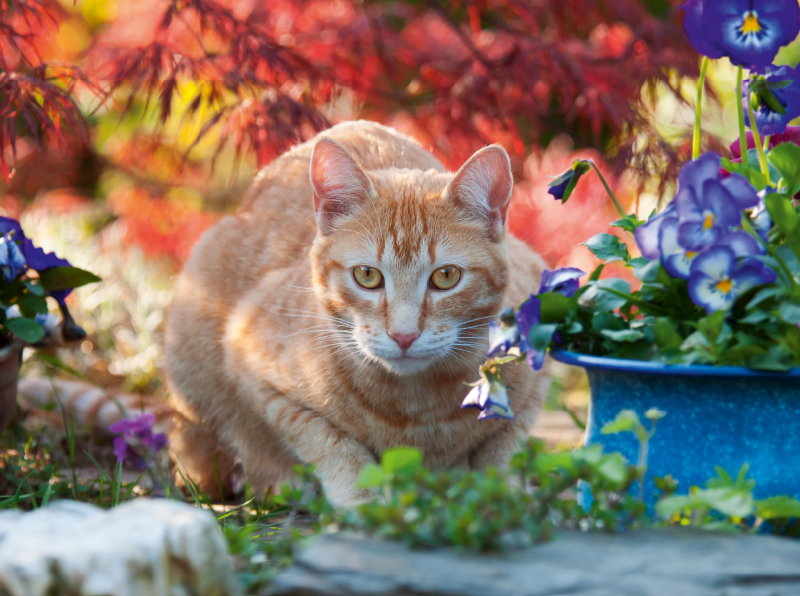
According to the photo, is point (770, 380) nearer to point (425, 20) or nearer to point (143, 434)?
point (143, 434)

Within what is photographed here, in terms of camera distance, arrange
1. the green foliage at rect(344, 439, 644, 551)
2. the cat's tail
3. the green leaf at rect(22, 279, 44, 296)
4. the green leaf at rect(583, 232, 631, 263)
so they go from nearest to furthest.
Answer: the green foliage at rect(344, 439, 644, 551) < the green leaf at rect(583, 232, 631, 263) < the green leaf at rect(22, 279, 44, 296) < the cat's tail

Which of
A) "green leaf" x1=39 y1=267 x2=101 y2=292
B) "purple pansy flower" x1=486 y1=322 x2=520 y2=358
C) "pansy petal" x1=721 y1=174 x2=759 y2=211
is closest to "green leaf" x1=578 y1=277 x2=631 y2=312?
"purple pansy flower" x1=486 y1=322 x2=520 y2=358

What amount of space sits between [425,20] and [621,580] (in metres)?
3.87

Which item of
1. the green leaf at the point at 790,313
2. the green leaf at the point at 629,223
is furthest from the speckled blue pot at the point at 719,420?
the green leaf at the point at 629,223

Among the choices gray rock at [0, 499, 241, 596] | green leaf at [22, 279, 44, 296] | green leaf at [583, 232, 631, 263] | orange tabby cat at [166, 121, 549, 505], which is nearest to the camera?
gray rock at [0, 499, 241, 596]

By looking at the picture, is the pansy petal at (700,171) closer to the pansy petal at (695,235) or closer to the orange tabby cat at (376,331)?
the pansy petal at (695,235)

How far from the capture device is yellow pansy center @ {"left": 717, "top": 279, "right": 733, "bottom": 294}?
4.74 ft

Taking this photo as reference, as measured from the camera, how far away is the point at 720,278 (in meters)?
1.45

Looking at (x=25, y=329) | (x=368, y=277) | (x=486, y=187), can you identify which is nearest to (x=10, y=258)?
(x=25, y=329)

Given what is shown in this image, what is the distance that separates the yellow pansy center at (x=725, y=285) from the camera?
145cm

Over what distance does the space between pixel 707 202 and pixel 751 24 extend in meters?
0.44

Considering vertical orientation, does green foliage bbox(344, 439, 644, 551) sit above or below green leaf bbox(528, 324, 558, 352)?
below

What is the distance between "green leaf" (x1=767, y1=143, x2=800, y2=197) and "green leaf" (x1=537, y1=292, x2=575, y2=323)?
0.50 meters

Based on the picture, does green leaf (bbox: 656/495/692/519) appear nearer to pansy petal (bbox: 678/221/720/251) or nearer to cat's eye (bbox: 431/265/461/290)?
pansy petal (bbox: 678/221/720/251)
